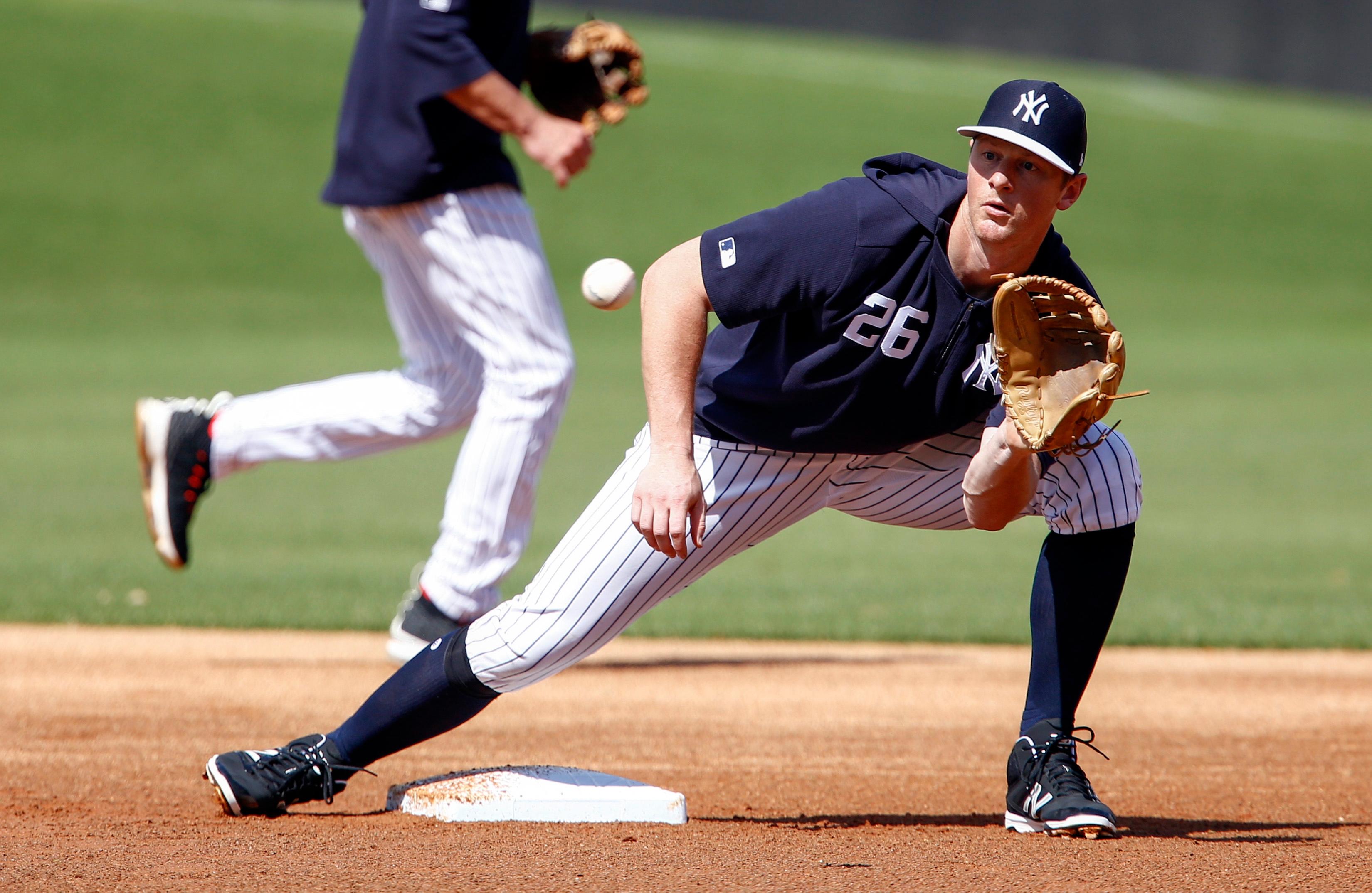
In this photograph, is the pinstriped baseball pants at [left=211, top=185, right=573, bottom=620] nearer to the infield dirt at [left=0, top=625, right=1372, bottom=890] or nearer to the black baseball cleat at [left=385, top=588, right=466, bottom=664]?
the black baseball cleat at [left=385, top=588, right=466, bottom=664]

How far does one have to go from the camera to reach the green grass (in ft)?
20.6

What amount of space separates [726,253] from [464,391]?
2020 mm

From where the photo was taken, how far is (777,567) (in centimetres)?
718

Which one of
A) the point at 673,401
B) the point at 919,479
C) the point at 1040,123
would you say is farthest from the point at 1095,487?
the point at 673,401

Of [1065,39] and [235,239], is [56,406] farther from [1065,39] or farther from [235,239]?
[1065,39]

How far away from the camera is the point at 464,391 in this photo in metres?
4.58

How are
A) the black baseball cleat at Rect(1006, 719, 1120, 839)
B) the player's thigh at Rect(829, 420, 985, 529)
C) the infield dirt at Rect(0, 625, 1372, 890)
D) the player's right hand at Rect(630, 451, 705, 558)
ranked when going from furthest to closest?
the player's thigh at Rect(829, 420, 985, 529)
the black baseball cleat at Rect(1006, 719, 1120, 839)
the player's right hand at Rect(630, 451, 705, 558)
the infield dirt at Rect(0, 625, 1372, 890)

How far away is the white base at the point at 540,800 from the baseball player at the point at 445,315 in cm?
133

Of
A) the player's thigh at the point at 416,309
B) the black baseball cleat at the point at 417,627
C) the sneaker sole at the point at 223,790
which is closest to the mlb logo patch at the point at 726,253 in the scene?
the sneaker sole at the point at 223,790

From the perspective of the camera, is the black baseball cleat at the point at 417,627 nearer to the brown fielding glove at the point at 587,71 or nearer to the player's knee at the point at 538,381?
the player's knee at the point at 538,381

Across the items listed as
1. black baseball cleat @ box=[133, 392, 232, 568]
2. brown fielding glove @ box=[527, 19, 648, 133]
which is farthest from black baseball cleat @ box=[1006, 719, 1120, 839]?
black baseball cleat @ box=[133, 392, 232, 568]

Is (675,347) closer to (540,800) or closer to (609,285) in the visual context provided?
(609,285)

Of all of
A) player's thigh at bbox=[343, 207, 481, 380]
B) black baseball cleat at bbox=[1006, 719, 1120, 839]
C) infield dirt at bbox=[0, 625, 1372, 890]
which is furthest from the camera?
player's thigh at bbox=[343, 207, 481, 380]

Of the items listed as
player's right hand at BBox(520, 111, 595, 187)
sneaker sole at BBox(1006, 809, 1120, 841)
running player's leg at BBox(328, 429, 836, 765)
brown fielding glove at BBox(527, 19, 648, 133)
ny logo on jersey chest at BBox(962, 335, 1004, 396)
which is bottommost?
sneaker sole at BBox(1006, 809, 1120, 841)
